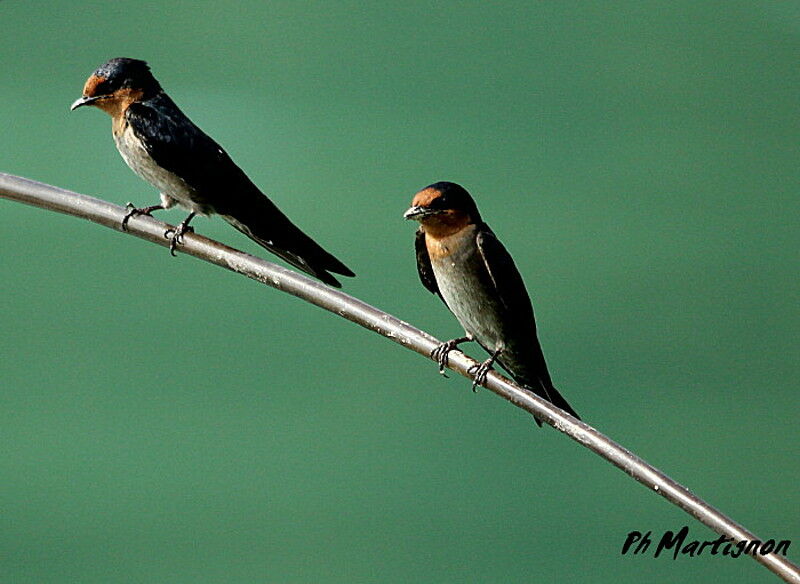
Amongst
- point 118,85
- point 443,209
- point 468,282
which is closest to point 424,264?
point 468,282

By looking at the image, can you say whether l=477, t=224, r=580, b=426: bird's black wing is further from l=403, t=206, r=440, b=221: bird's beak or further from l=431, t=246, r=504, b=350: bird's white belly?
l=403, t=206, r=440, b=221: bird's beak

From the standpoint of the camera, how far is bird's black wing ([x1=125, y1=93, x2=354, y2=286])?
731 mm

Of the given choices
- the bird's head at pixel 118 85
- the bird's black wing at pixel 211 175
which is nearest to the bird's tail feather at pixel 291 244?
the bird's black wing at pixel 211 175

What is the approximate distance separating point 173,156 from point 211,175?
1.9 inches

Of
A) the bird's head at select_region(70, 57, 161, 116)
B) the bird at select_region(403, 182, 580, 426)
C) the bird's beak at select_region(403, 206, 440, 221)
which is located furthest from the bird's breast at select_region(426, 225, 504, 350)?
the bird's head at select_region(70, 57, 161, 116)

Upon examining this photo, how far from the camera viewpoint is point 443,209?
2.59 feet

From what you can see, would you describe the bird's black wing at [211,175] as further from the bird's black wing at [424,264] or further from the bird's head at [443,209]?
the bird's black wing at [424,264]

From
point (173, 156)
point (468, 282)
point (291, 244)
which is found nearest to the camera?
point (291, 244)

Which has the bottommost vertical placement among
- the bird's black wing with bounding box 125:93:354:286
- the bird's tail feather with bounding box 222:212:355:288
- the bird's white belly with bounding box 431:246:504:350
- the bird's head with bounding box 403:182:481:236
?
the bird's tail feather with bounding box 222:212:355:288

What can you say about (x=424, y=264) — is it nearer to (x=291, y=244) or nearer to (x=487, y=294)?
(x=487, y=294)

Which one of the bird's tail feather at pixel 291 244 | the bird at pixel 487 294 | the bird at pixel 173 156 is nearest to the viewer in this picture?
the bird's tail feather at pixel 291 244

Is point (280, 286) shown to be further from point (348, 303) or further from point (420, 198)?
point (420, 198)

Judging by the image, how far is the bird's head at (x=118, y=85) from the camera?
77 centimetres

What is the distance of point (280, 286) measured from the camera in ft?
1.68
